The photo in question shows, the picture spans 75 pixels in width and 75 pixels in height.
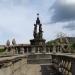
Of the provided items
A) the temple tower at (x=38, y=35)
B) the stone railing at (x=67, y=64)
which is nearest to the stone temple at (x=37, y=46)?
the temple tower at (x=38, y=35)

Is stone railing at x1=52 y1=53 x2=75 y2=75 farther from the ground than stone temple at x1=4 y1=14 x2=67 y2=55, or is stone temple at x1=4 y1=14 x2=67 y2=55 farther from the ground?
stone temple at x1=4 y1=14 x2=67 y2=55

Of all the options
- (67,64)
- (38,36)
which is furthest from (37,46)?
(67,64)

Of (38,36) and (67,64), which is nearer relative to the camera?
(67,64)

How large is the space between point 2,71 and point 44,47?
5240cm

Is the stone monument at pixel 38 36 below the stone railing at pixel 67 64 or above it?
above

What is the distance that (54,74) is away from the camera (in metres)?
15.9

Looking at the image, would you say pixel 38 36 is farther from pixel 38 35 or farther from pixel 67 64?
pixel 67 64

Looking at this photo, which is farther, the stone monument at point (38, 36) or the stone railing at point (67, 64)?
the stone monument at point (38, 36)

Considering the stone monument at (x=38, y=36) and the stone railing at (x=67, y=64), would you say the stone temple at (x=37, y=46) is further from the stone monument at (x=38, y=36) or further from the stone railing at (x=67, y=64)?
the stone railing at (x=67, y=64)

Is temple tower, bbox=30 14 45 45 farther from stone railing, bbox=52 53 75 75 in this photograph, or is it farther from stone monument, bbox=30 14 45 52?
stone railing, bbox=52 53 75 75

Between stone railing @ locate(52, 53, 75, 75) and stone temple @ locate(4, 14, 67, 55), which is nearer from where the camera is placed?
stone railing @ locate(52, 53, 75, 75)

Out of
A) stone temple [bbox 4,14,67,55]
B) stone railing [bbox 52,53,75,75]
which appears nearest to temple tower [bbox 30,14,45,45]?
stone temple [bbox 4,14,67,55]

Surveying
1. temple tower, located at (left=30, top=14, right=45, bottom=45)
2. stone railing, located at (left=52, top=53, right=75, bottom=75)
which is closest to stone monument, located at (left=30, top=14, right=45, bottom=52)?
temple tower, located at (left=30, top=14, right=45, bottom=45)

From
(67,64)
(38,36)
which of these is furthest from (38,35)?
(67,64)
